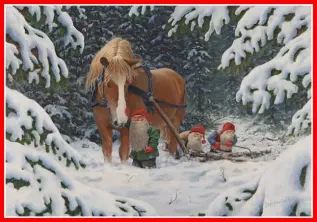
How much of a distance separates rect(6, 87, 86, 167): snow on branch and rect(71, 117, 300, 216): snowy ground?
943 millimetres

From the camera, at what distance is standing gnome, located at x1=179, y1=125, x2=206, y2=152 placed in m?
5.81

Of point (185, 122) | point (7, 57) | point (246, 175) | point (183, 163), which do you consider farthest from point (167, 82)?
point (7, 57)

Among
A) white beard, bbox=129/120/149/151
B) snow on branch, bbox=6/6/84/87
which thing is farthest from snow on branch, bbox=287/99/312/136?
snow on branch, bbox=6/6/84/87

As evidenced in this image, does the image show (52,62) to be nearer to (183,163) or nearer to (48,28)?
(48,28)

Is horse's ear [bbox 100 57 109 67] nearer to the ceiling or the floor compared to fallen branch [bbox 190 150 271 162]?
nearer to the ceiling

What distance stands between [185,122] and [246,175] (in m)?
0.90

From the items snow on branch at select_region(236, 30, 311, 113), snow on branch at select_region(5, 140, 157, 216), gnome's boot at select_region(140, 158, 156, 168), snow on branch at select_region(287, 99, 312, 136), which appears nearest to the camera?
snow on branch at select_region(5, 140, 157, 216)

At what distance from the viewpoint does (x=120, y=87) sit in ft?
18.5

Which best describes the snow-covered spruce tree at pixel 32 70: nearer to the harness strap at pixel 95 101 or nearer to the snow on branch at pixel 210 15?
the harness strap at pixel 95 101

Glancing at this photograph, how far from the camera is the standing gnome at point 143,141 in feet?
18.6

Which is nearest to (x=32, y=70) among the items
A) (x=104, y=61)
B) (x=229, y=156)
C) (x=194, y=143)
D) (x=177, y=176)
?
(x=104, y=61)

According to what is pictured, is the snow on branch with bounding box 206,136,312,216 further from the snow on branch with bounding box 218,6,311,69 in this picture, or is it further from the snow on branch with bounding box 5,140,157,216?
the snow on branch with bounding box 5,140,157,216

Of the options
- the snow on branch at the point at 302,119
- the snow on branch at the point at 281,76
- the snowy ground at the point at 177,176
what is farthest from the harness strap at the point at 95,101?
the snow on branch at the point at 302,119

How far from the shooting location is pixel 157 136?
571 cm
